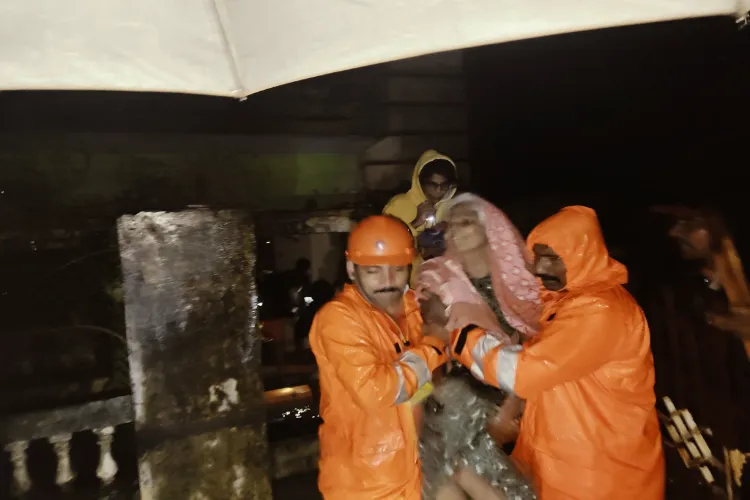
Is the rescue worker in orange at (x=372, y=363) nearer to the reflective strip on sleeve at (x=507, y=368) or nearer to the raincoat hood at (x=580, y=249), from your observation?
the reflective strip on sleeve at (x=507, y=368)

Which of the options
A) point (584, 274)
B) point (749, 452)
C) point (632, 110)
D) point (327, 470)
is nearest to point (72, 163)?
point (327, 470)

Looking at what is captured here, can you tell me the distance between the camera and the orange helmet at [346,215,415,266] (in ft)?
9.47

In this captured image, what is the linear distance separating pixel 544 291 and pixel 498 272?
297mm

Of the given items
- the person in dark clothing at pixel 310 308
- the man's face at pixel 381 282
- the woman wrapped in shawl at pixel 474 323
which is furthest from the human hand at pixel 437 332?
the person in dark clothing at pixel 310 308

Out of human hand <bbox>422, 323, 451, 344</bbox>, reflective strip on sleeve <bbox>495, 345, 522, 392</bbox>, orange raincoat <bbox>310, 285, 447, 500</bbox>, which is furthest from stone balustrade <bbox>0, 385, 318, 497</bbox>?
reflective strip on sleeve <bbox>495, 345, 522, 392</bbox>

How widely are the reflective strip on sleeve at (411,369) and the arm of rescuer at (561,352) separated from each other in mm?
335

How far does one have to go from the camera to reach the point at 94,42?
6.82 ft

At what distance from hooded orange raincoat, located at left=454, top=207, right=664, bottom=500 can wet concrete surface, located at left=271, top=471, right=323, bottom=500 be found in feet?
7.37

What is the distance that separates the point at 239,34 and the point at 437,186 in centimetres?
276

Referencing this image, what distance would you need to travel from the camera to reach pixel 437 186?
4711 mm

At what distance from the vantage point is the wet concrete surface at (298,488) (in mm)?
4355

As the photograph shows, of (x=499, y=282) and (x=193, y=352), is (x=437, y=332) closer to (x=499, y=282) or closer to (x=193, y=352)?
(x=499, y=282)

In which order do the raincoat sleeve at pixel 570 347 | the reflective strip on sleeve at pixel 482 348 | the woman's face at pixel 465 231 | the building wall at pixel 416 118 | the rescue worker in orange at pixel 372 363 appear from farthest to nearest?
the building wall at pixel 416 118, the woman's face at pixel 465 231, the rescue worker in orange at pixel 372 363, the reflective strip on sleeve at pixel 482 348, the raincoat sleeve at pixel 570 347

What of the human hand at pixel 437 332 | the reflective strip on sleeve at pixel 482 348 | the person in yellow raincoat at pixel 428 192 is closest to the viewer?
the reflective strip on sleeve at pixel 482 348
